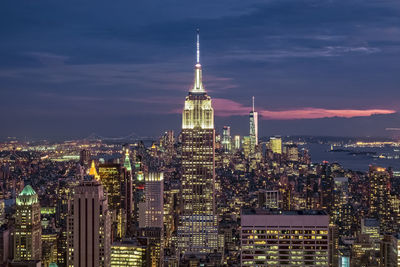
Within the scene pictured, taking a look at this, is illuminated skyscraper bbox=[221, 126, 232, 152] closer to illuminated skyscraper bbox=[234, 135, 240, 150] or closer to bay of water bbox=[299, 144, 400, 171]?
illuminated skyscraper bbox=[234, 135, 240, 150]

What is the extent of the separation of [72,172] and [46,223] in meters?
21.5

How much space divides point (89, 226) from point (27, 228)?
37.8ft

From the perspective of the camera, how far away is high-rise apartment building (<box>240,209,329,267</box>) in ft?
86.3

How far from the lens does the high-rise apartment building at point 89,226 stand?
94.2ft

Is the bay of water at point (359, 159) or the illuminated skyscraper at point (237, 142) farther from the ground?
the illuminated skyscraper at point (237, 142)

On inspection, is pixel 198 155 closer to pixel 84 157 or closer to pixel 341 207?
pixel 341 207

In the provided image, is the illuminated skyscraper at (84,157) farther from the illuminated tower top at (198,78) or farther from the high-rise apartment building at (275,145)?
the high-rise apartment building at (275,145)

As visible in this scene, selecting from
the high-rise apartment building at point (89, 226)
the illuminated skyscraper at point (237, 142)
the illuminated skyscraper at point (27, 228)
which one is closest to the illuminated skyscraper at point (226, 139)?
the illuminated skyscraper at point (237, 142)

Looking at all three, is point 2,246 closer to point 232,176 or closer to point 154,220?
point 154,220

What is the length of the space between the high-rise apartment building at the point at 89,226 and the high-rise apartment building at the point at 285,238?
21.4 feet

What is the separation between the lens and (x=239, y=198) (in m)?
68.8

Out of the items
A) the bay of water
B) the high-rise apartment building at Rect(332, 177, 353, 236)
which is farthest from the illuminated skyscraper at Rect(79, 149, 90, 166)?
the bay of water

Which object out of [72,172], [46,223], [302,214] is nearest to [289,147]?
[72,172]

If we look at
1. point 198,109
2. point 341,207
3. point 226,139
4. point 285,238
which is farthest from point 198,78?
point 226,139
